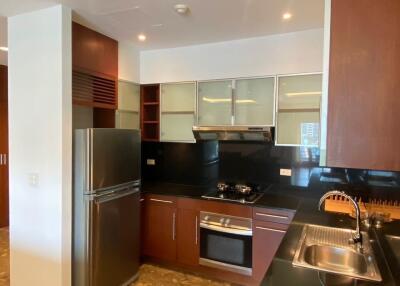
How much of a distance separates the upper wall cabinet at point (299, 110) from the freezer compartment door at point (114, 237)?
5.49 feet

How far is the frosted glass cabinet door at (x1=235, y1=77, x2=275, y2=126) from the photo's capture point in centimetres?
301

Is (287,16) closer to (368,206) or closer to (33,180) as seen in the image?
(368,206)

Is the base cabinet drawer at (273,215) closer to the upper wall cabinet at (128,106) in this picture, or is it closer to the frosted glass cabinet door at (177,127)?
the frosted glass cabinet door at (177,127)

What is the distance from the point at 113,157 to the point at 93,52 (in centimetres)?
106

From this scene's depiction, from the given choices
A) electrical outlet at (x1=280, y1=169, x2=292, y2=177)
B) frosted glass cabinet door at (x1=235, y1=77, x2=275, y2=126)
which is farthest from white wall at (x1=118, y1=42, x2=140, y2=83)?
electrical outlet at (x1=280, y1=169, x2=292, y2=177)

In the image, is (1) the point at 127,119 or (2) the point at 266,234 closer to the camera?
(2) the point at 266,234

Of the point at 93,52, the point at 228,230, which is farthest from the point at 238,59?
the point at 228,230

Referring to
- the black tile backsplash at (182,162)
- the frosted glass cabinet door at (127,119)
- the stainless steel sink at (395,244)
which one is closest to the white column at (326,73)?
the stainless steel sink at (395,244)

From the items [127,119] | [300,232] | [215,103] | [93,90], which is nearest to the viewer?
[300,232]

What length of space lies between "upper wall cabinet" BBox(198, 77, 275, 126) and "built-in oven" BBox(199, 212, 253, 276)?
1.05 meters

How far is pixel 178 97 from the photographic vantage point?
3.49m

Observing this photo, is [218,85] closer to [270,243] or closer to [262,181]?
[262,181]

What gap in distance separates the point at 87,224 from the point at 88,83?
1.31 metres

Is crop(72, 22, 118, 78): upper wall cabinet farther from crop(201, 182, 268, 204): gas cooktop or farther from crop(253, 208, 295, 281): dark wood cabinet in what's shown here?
crop(253, 208, 295, 281): dark wood cabinet
